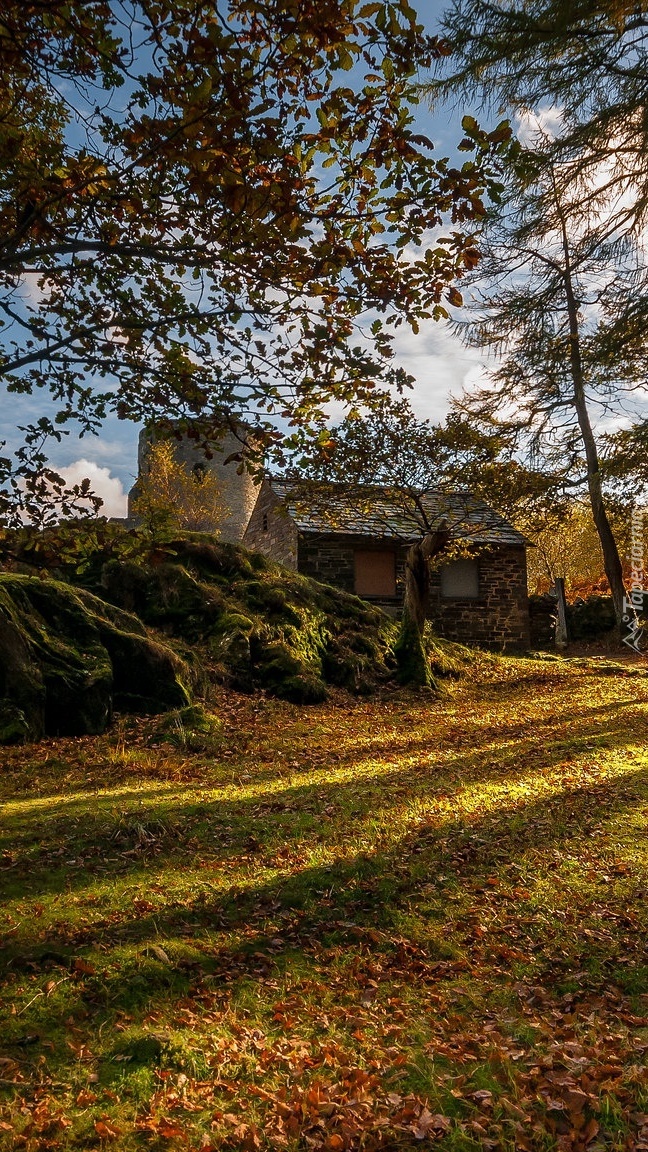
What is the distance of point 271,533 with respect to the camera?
2778cm

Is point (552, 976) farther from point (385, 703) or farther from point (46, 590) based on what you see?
point (385, 703)

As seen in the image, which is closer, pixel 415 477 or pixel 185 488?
pixel 415 477

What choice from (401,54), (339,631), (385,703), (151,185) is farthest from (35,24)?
(339,631)

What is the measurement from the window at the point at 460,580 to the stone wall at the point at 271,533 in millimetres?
5103

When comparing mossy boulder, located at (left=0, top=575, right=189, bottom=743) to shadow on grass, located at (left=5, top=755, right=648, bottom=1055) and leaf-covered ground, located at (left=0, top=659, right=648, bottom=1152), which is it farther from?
shadow on grass, located at (left=5, top=755, right=648, bottom=1055)

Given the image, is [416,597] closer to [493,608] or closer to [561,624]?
[493,608]

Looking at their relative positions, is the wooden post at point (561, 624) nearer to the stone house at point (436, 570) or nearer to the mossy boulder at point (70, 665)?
the stone house at point (436, 570)

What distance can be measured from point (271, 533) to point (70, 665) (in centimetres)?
1687

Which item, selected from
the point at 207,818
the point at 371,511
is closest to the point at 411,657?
the point at 371,511

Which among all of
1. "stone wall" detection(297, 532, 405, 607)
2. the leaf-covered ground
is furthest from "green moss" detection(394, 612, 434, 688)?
the leaf-covered ground

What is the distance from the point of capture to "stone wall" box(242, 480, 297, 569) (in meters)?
25.5

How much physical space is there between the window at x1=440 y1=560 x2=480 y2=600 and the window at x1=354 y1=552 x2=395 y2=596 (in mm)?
1753

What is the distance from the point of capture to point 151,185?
17.4 ft

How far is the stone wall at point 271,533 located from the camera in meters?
25.5
